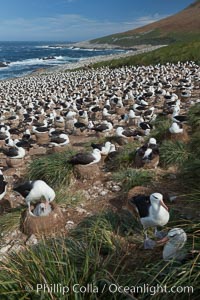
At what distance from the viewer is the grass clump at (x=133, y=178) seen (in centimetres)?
719

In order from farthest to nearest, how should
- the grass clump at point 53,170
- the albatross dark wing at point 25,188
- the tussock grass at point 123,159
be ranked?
the tussock grass at point 123,159 → the grass clump at point 53,170 → the albatross dark wing at point 25,188

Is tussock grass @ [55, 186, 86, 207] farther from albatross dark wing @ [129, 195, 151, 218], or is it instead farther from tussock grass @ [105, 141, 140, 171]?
albatross dark wing @ [129, 195, 151, 218]

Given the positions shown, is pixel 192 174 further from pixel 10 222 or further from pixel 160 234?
pixel 10 222

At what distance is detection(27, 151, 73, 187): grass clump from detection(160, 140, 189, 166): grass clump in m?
2.15

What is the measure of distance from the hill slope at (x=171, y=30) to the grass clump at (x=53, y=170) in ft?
260

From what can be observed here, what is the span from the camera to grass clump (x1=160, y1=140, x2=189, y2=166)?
7.93 m

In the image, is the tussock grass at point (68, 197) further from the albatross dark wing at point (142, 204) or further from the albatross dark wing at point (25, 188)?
the albatross dark wing at point (142, 204)

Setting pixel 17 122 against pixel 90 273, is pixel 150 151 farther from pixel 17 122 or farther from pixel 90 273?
pixel 17 122

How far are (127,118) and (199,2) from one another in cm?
10716

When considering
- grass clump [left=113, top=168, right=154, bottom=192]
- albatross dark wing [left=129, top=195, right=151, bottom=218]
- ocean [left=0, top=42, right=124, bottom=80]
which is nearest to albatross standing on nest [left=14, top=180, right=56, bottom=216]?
grass clump [left=113, top=168, right=154, bottom=192]

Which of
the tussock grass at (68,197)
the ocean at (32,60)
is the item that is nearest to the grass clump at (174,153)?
the tussock grass at (68,197)

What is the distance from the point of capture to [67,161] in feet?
27.7

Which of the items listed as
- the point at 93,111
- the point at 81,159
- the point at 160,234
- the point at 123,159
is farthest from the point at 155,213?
the point at 93,111

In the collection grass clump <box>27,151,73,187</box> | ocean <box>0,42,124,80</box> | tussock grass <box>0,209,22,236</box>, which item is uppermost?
grass clump <box>27,151,73,187</box>
